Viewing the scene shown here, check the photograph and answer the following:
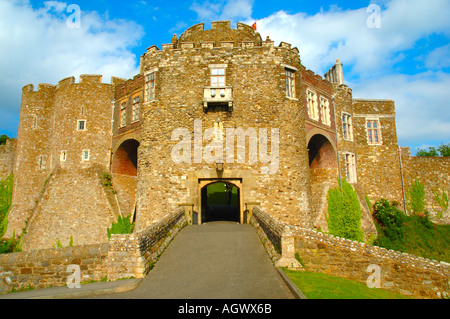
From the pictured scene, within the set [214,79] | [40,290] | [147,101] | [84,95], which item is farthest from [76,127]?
[40,290]

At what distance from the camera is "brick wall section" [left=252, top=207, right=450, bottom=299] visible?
10.3 meters

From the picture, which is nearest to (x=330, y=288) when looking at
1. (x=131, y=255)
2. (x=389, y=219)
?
(x=131, y=255)

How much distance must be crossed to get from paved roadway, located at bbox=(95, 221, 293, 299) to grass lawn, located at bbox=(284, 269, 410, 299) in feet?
1.68

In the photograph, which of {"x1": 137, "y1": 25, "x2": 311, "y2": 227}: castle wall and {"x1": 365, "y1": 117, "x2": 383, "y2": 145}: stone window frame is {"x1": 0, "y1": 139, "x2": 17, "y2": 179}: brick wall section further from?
{"x1": 365, "y1": 117, "x2": 383, "y2": 145}: stone window frame

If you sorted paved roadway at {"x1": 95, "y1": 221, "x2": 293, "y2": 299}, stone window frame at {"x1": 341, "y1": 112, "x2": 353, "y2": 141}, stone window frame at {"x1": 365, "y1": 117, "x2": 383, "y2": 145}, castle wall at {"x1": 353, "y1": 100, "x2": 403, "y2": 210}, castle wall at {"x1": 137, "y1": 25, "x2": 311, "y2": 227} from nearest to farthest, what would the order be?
paved roadway at {"x1": 95, "y1": 221, "x2": 293, "y2": 299} → castle wall at {"x1": 137, "y1": 25, "x2": 311, "y2": 227} → stone window frame at {"x1": 341, "y1": 112, "x2": 353, "y2": 141} → castle wall at {"x1": 353, "y1": 100, "x2": 403, "y2": 210} → stone window frame at {"x1": 365, "y1": 117, "x2": 383, "y2": 145}

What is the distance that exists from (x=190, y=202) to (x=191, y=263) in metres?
7.76

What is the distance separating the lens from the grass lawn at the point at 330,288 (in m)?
7.74

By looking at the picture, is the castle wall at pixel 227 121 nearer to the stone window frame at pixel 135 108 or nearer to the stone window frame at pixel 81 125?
the stone window frame at pixel 135 108

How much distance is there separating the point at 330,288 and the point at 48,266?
8.05 meters

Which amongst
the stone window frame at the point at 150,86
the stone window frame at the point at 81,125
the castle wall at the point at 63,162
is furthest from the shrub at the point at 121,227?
the stone window frame at the point at 150,86

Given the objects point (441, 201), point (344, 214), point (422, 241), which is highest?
point (441, 201)

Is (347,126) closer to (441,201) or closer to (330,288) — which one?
(441,201)

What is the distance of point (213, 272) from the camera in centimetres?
946

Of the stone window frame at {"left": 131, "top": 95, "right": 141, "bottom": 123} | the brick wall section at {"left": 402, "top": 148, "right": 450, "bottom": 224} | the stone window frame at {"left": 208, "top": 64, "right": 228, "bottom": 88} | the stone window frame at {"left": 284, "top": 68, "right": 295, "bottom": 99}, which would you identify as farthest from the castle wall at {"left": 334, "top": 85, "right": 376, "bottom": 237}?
the stone window frame at {"left": 131, "top": 95, "right": 141, "bottom": 123}
